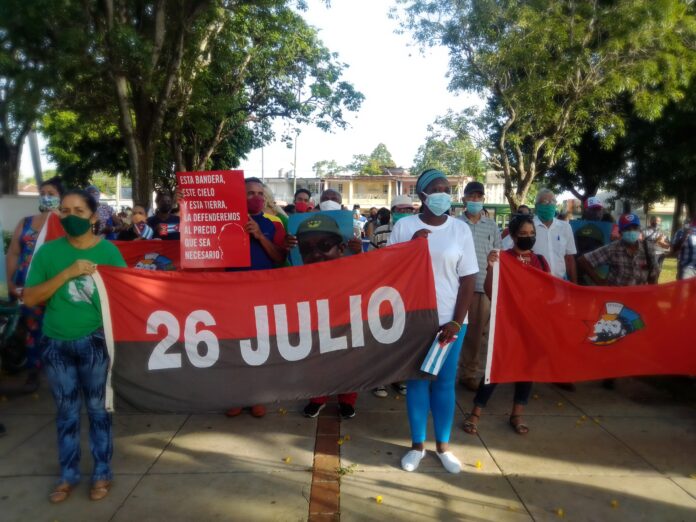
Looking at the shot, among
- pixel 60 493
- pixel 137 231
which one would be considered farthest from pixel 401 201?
pixel 60 493

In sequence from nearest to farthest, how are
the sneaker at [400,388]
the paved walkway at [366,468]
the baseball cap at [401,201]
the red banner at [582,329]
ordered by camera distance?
1. the paved walkway at [366,468]
2. the red banner at [582,329]
3. the sneaker at [400,388]
4. the baseball cap at [401,201]

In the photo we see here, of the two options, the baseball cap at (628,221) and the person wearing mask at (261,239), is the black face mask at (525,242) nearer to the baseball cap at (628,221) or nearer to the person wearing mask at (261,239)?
the baseball cap at (628,221)

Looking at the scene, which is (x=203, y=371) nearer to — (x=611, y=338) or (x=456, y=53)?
(x=611, y=338)

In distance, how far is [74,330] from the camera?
338 centimetres

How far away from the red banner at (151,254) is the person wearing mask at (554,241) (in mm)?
3799

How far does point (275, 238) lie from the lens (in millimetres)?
5094

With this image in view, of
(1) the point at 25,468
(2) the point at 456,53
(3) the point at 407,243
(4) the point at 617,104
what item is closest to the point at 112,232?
(1) the point at 25,468

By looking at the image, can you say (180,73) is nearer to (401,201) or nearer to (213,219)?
(401,201)

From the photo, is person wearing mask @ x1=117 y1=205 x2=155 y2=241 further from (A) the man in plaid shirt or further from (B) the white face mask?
(A) the man in plaid shirt

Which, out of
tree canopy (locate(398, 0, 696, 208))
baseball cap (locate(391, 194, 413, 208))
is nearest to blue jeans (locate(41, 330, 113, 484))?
baseball cap (locate(391, 194, 413, 208))

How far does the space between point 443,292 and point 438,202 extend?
617 millimetres

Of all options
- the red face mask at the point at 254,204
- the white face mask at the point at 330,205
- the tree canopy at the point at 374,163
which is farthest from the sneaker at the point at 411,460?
the tree canopy at the point at 374,163

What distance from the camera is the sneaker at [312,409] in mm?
4918

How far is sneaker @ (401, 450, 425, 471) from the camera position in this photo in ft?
13.0
